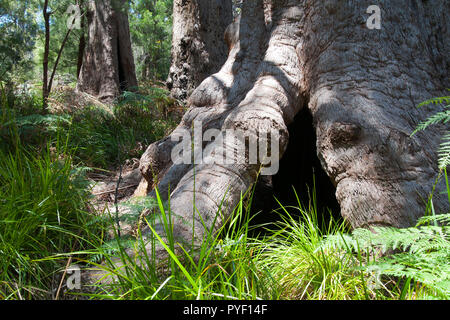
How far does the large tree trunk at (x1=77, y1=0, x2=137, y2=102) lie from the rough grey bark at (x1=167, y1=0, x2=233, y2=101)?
2560 millimetres

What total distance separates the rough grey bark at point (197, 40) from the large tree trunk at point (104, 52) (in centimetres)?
256

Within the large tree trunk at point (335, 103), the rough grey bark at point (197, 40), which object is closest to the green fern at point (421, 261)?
the large tree trunk at point (335, 103)

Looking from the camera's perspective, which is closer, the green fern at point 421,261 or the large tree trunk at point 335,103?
the green fern at point 421,261

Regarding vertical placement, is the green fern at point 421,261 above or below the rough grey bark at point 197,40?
below

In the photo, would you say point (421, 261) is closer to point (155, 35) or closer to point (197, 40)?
point (197, 40)

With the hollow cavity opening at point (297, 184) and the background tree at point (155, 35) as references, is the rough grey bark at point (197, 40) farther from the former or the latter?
the background tree at point (155, 35)

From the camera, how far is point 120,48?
878 cm

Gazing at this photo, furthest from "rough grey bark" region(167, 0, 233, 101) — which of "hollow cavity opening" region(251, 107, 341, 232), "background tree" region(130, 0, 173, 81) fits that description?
"background tree" region(130, 0, 173, 81)

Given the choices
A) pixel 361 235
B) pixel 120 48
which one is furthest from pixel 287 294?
pixel 120 48

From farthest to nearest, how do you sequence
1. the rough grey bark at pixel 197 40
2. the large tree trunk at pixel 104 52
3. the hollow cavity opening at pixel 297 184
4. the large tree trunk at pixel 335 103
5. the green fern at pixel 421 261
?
the large tree trunk at pixel 104 52 → the rough grey bark at pixel 197 40 → the hollow cavity opening at pixel 297 184 → the large tree trunk at pixel 335 103 → the green fern at pixel 421 261

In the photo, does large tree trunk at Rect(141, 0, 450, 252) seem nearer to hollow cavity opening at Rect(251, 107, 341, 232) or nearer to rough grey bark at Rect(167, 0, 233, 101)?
hollow cavity opening at Rect(251, 107, 341, 232)

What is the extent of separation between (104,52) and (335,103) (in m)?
7.40

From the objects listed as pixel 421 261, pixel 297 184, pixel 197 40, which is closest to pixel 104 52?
pixel 197 40

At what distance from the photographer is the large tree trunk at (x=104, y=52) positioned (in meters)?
8.40
